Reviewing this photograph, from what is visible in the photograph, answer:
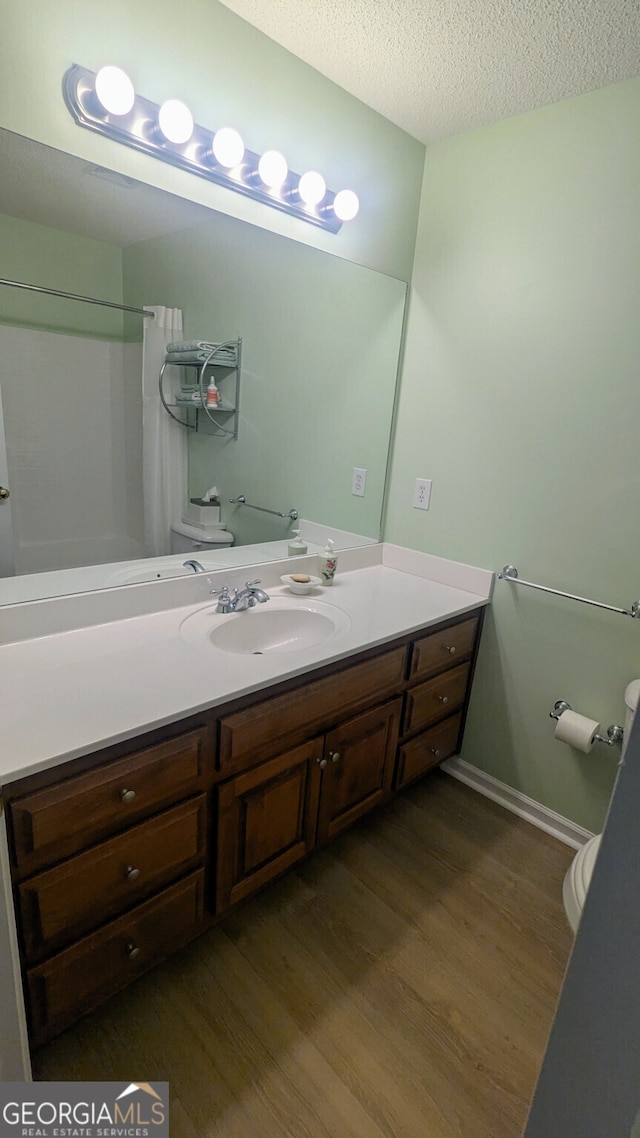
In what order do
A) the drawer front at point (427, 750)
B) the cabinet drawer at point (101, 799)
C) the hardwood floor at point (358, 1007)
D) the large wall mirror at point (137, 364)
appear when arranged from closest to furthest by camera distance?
the cabinet drawer at point (101, 799)
the hardwood floor at point (358, 1007)
the large wall mirror at point (137, 364)
the drawer front at point (427, 750)

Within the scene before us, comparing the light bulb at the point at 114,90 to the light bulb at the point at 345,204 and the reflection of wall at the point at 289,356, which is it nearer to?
the reflection of wall at the point at 289,356

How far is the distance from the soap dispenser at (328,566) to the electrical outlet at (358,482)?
32 cm

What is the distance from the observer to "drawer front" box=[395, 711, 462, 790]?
5.91ft

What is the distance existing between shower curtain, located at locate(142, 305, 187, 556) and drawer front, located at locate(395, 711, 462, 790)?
1037mm

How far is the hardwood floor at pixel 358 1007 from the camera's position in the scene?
112 centimetres

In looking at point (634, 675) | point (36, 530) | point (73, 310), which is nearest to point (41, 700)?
point (36, 530)

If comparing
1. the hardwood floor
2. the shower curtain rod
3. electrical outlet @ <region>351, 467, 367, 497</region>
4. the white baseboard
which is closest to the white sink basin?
electrical outlet @ <region>351, 467, 367, 497</region>

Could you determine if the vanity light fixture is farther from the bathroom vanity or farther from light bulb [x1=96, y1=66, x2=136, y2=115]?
the bathroom vanity

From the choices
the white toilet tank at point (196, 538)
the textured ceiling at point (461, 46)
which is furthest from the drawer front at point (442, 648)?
the textured ceiling at point (461, 46)

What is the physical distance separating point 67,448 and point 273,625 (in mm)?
768

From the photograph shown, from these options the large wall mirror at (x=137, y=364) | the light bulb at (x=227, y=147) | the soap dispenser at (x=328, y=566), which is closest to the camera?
the large wall mirror at (x=137, y=364)

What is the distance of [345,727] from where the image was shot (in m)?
1.50

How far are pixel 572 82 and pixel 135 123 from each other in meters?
1.18

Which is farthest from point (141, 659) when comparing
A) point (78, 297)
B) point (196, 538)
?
point (78, 297)
